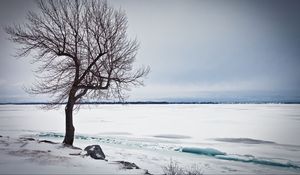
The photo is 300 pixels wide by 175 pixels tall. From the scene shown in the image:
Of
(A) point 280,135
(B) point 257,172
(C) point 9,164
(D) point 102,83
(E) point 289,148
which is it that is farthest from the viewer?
(A) point 280,135

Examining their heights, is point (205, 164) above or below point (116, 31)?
below

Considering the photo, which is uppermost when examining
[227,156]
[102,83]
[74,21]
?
[74,21]

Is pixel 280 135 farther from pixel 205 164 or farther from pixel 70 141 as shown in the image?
pixel 70 141

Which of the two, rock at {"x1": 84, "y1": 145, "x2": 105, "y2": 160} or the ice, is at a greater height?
rock at {"x1": 84, "y1": 145, "x2": 105, "y2": 160}

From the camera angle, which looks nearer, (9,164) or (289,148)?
(9,164)

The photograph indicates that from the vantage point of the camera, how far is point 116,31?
41.1 ft

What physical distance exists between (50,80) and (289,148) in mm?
14095

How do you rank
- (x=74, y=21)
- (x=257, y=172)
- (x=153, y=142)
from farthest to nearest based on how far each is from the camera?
(x=153, y=142)
(x=74, y=21)
(x=257, y=172)

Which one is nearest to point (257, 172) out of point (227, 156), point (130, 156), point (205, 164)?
point (205, 164)

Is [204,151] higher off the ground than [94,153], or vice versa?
[94,153]

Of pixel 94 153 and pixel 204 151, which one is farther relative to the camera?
pixel 204 151

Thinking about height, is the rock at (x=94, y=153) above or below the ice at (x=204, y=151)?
above

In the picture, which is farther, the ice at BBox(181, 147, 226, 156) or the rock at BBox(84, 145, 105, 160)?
the ice at BBox(181, 147, 226, 156)

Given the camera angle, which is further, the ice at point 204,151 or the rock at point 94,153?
the ice at point 204,151
